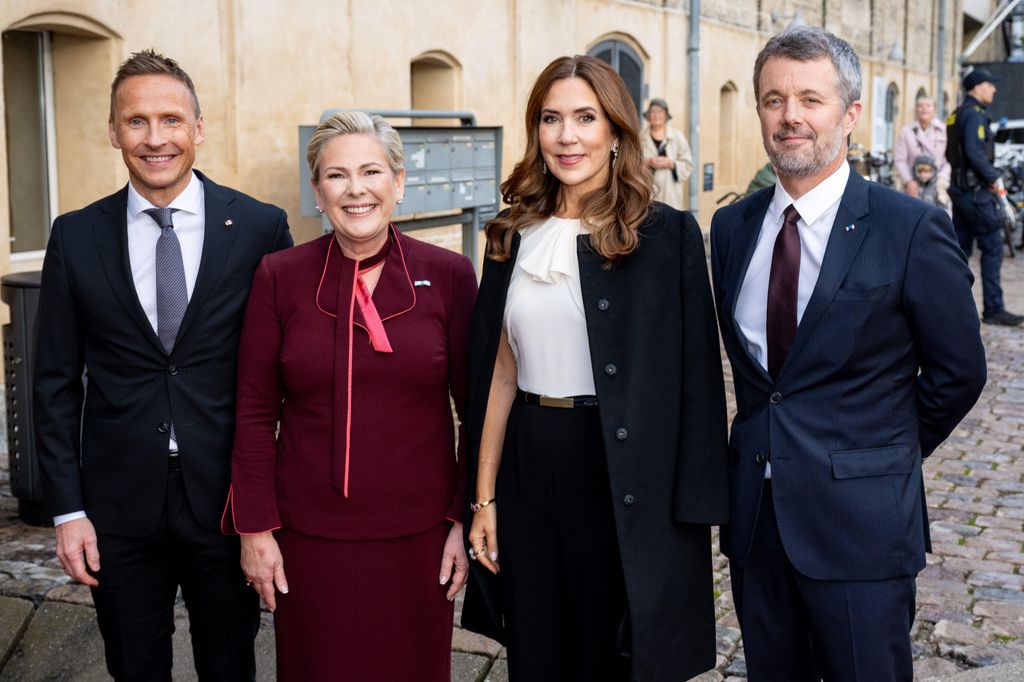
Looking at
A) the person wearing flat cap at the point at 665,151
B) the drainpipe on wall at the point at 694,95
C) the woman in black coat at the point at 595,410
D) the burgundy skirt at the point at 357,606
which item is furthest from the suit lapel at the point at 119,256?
the drainpipe on wall at the point at 694,95

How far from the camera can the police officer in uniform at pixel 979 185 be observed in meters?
11.3

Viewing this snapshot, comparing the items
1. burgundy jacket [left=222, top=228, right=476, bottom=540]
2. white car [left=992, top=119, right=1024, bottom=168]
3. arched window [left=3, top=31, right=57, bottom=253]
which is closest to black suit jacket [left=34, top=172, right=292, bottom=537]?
burgundy jacket [left=222, top=228, right=476, bottom=540]

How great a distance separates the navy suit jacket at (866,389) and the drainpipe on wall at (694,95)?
49.4ft

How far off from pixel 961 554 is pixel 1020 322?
6.78 meters

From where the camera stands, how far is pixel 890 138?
96.1ft

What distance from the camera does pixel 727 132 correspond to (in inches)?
814

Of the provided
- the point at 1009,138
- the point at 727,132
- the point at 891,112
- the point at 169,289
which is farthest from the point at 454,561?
the point at 891,112

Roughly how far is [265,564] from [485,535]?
0.58 m

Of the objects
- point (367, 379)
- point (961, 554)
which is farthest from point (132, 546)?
point (961, 554)

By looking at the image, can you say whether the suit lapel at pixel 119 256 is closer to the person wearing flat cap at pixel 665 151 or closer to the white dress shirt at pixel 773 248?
the white dress shirt at pixel 773 248

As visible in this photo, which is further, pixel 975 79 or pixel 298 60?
pixel 975 79

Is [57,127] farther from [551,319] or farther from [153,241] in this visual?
[551,319]

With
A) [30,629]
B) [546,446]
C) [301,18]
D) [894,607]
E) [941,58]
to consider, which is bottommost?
[30,629]

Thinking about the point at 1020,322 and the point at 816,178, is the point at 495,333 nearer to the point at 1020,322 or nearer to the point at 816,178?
the point at 816,178
